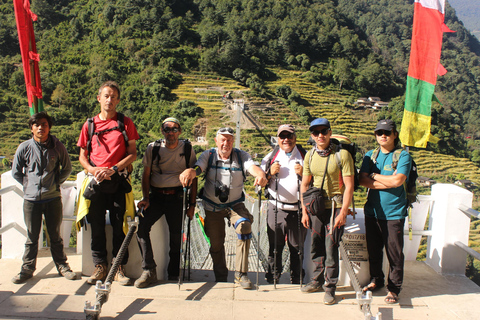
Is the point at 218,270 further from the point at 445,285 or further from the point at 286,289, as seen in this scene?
the point at 445,285

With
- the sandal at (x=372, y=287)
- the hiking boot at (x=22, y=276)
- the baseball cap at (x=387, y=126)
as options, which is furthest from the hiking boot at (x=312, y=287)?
the hiking boot at (x=22, y=276)

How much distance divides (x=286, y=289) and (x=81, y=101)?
76.7m

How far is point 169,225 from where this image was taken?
340 centimetres

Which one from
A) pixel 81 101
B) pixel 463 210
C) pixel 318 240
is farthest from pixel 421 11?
pixel 81 101

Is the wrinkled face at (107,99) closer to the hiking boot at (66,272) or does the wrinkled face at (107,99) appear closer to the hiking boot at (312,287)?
the hiking boot at (66,272)

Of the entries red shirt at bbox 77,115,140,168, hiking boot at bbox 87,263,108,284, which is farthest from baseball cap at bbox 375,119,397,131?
hiking boot at bbox 87,263,108,284

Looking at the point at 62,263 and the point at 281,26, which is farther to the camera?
the point at 281,26

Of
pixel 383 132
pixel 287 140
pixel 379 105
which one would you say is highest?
pixel 379 105

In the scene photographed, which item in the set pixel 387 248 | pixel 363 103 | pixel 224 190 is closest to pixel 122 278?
pixel 224 190

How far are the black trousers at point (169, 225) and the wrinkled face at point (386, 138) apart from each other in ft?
5.30

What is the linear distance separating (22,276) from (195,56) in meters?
83.4

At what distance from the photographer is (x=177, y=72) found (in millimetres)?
79188

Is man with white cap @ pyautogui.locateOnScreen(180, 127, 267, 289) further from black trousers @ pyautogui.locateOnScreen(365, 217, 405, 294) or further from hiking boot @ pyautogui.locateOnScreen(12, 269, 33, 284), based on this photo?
hiking boot @ pyautogui.locateOnScreen(12, 269, 33, 284)

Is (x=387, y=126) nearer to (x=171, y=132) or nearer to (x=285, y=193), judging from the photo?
(x=285, y=193)
